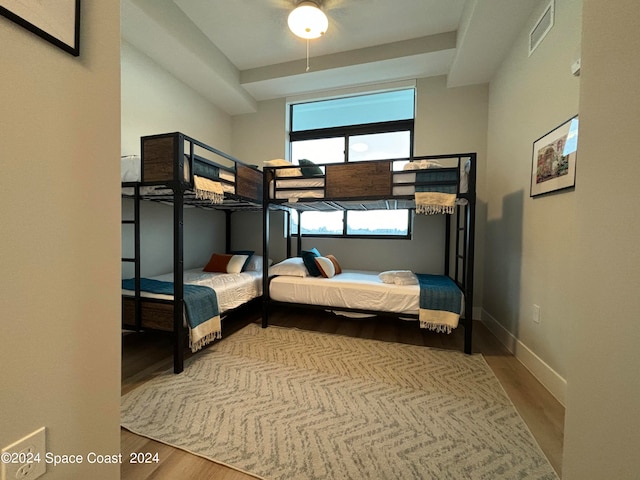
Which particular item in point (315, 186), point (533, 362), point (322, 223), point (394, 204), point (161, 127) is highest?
point (161, 127)

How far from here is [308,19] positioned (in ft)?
7.33

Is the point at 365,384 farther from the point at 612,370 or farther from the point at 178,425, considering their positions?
the point at 612,370

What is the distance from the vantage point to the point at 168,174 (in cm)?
192

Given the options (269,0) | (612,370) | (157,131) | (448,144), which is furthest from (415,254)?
(157,131)

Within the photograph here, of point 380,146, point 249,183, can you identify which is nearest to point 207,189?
point 249,183

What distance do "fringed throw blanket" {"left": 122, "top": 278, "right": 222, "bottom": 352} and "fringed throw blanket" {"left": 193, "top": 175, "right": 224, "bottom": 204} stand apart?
82 cm

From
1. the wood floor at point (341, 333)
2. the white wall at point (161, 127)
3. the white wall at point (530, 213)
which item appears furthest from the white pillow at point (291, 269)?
the white wall at point (530, 213)

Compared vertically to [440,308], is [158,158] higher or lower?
higher

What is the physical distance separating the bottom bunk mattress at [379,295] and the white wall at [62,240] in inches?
75.7

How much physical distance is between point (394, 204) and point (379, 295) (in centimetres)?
105

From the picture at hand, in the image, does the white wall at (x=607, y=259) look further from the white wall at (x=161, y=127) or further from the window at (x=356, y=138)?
the white wall at (x=161, y=127)

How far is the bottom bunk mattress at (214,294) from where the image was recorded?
6.53 ft

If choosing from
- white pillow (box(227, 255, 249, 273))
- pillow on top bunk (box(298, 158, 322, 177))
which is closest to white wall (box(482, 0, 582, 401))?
pillow on top bunk (box(298, 158, 322, 177))

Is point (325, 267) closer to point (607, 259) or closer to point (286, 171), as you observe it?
point (286, 171)
